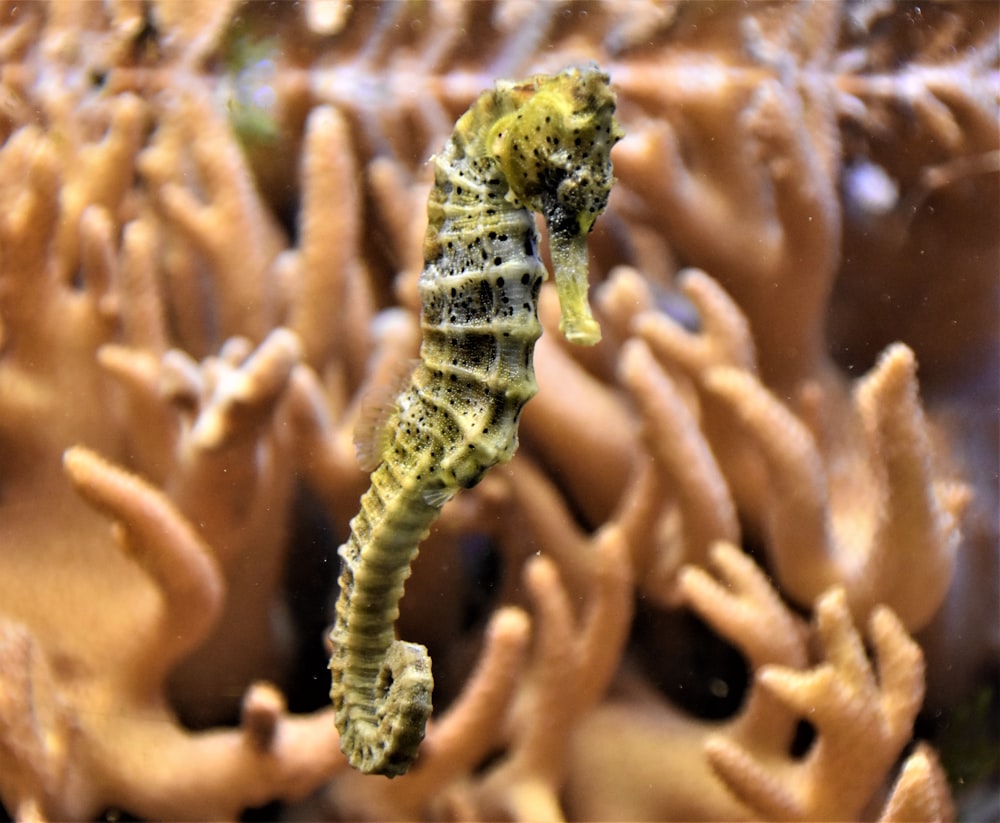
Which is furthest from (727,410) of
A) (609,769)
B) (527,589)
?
(609,769)

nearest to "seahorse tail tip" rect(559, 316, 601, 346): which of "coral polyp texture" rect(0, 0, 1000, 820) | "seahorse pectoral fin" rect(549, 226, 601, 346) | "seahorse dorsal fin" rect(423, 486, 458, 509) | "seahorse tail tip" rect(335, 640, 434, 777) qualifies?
"seahorse pectoral fin" rect(549, 226, 601, 346)

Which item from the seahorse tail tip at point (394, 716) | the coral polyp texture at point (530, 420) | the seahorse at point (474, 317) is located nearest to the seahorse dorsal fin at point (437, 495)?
the seahorse at point (474, 317)

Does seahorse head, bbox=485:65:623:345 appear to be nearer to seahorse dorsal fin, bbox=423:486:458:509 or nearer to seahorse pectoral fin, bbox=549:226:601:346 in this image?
seahorse pectoral fin, bbox=549:226:601:346

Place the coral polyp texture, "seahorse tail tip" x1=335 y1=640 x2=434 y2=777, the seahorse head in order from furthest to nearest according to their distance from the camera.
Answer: the coral polyp texture
"seahorse tail tip" x1=335 y1=640 x2=434 y2=777
the seahorse head

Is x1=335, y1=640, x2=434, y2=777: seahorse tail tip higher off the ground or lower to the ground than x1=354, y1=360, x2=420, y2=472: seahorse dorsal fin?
lower

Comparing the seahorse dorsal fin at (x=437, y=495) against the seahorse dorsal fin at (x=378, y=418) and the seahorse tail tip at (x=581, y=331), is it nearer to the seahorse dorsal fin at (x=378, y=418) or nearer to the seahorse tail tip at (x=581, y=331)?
the seahorse dorsal fin at (x=378, y=418)

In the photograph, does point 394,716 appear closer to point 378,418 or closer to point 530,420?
point 378,418

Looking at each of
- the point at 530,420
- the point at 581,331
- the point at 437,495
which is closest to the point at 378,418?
the point at 437,495
